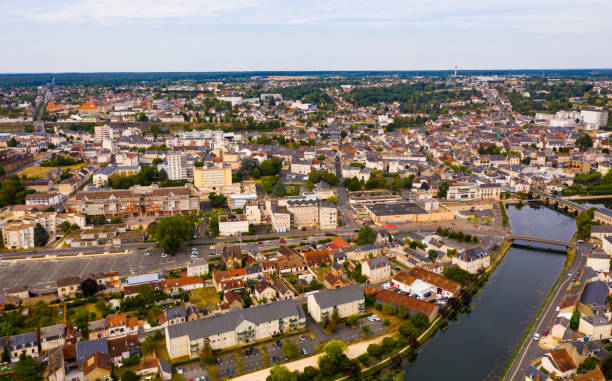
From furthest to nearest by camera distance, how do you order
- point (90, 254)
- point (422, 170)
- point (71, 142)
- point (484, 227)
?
1. point (71, 142)
2. point (422, 170)
3. point (484, 227)
4. point (90, 254)

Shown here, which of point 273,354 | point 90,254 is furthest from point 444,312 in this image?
point 90,254

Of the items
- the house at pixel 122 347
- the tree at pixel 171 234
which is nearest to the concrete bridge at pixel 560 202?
the tree at pixel 171 234

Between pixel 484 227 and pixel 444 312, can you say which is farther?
pixel 484 227

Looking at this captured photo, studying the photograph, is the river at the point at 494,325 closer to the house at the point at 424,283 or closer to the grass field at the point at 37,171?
the house at the point at 424,283

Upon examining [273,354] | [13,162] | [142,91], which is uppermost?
[142,91]

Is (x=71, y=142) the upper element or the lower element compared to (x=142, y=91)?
lower

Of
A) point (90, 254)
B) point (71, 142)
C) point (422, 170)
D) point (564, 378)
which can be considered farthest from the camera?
point (71, 142)

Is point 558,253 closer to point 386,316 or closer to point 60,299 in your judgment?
point 386,316
